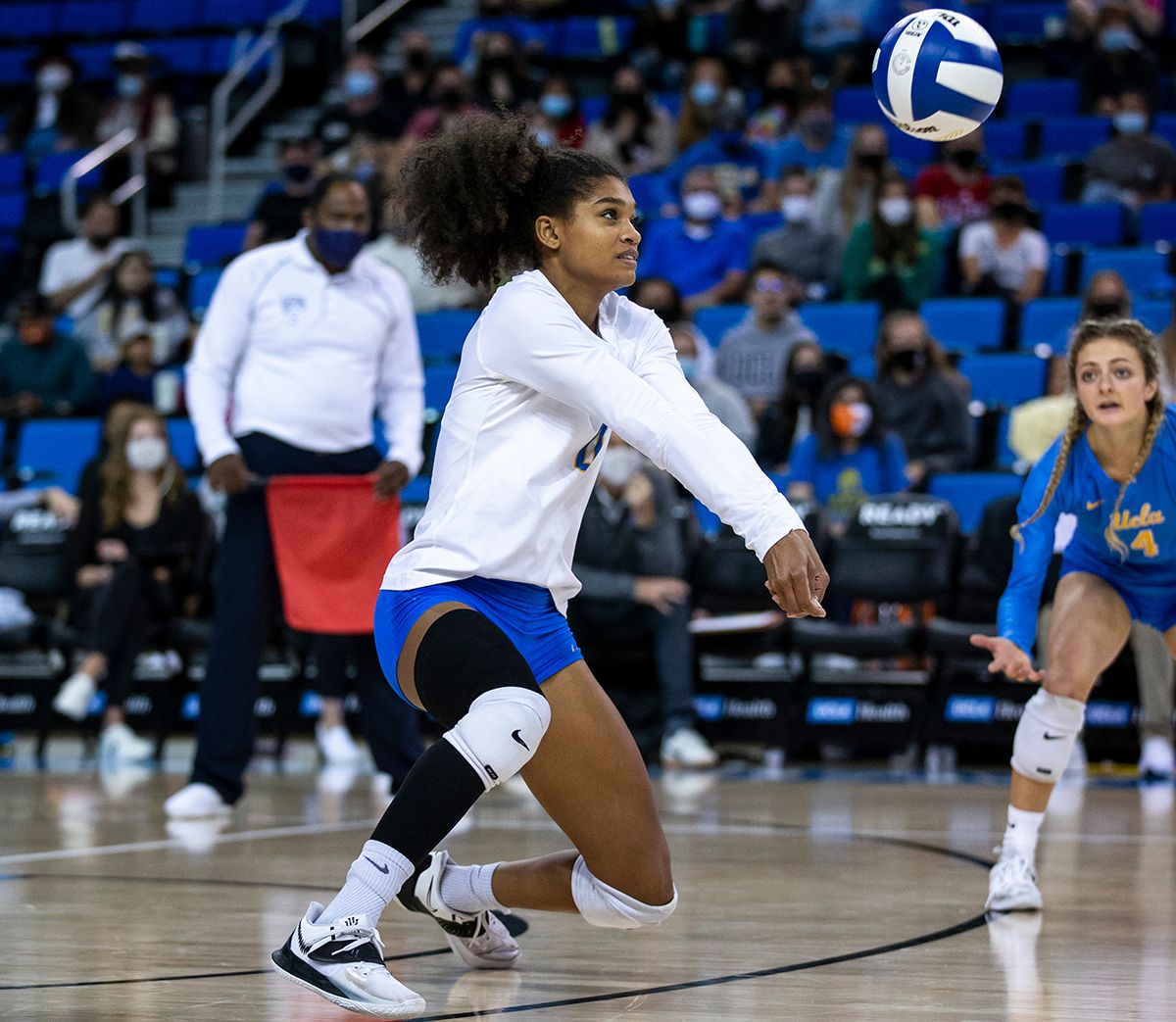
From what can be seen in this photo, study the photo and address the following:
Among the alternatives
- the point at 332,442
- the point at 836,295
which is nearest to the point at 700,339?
the point at 836,295

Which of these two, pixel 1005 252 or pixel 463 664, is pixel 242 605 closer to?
pixel 463 664

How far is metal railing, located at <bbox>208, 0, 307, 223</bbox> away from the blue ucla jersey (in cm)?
1115

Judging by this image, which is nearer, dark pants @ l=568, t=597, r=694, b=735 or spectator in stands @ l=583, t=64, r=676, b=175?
dark pants @ l=568, t=597, r=694, b=735

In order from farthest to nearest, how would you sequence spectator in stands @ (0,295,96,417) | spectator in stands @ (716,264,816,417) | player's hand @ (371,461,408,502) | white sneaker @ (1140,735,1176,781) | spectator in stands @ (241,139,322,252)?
spectator in stands @ (241,139,322,252), spectator in stands @ (0,295,96,417), spectator in stands @ (716,264,816,417), white sneaker @ (1140,735,1176,781), player's hand @ (371,461,408,502)

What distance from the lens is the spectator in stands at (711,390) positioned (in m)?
9.28

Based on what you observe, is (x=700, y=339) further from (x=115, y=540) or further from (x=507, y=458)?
(x=507, y=458)

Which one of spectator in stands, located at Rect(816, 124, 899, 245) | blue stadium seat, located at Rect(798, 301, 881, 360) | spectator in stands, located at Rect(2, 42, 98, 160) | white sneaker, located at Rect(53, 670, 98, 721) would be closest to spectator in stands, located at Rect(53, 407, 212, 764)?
white sneaker, located at Rect(53, 670, 98, 721)

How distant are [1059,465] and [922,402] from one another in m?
4.96

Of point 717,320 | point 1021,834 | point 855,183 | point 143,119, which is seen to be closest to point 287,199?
point 143,119

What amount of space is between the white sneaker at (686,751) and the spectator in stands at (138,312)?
548cm

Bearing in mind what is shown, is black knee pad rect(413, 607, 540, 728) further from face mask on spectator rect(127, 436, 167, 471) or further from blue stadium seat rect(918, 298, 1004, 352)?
blue stadium seat rect(918, 298, 1004, 352)

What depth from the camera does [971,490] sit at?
913cm

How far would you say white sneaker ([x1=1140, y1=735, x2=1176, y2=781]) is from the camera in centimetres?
766

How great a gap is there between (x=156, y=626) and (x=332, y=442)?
3383 mm
